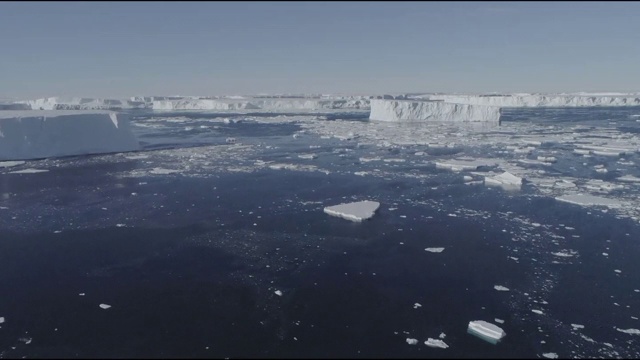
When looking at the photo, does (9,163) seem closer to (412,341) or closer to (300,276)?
(300,276)

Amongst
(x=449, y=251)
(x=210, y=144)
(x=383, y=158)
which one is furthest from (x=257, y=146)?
(x=449, y=251)

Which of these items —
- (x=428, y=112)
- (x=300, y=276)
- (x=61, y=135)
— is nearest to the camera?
(x=300, y=276)

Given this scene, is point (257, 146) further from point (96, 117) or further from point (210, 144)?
point (96, 117)

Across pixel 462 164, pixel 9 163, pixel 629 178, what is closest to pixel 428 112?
pixel 462 164

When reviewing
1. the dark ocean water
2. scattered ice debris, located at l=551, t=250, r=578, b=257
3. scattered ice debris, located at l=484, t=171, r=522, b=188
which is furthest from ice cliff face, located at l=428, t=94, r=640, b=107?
scattered ice debris, located at l=551, t=250, r=578, b=257

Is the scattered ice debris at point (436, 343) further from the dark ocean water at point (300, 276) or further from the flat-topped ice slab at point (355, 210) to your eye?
the flat-topped ice slab at point (355, 210)

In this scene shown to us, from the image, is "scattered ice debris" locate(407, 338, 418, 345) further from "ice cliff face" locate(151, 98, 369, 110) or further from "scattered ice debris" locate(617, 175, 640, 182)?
"ice cliff face" locate(151, 98, 369, 110)

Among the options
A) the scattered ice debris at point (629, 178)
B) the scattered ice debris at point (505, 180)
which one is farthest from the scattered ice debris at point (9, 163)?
the scattered ice debris at point (629, 178)
